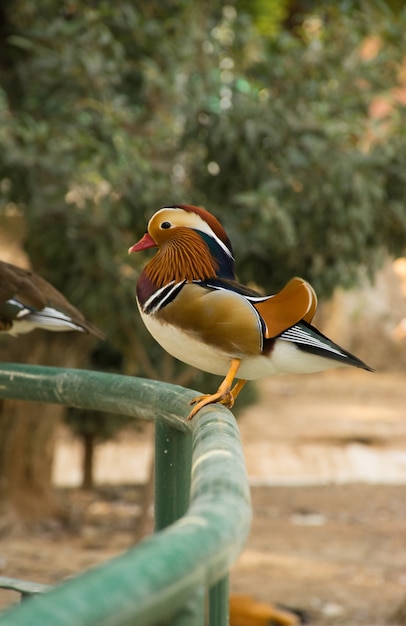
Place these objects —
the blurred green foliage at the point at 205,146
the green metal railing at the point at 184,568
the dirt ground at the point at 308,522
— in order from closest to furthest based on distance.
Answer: the green metal railing at the point at 184,568
the blurred green foliage at the point at 205,146
the dirt ground at the point at 308,522

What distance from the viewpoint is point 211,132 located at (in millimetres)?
5594

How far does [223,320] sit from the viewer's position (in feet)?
5.08

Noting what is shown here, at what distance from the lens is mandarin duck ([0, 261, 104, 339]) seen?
7.77 feet

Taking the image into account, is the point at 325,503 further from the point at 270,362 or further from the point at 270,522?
the point at 270,362

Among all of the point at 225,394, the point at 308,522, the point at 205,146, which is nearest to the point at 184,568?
the point at 225,394

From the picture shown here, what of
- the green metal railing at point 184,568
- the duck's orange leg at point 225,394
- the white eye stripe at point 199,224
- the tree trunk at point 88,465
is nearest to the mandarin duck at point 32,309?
the white eye stripe at point 199,224

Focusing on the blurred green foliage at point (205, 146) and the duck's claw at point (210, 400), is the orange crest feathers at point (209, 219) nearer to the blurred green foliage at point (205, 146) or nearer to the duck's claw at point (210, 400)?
the duck's claw at point (210, 400)

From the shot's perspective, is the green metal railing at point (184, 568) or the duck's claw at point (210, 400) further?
the duck's claw at point (210, 400)

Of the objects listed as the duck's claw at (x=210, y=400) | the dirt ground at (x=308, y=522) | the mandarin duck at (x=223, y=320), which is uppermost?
the dirt ground at (x=308, y=522)

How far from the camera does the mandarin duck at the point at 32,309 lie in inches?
93.3

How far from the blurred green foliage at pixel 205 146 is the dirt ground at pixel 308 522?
6.04 ft

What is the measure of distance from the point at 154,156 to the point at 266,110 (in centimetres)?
98

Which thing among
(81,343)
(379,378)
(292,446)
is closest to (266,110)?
(81,343)

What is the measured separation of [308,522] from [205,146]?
394cm
